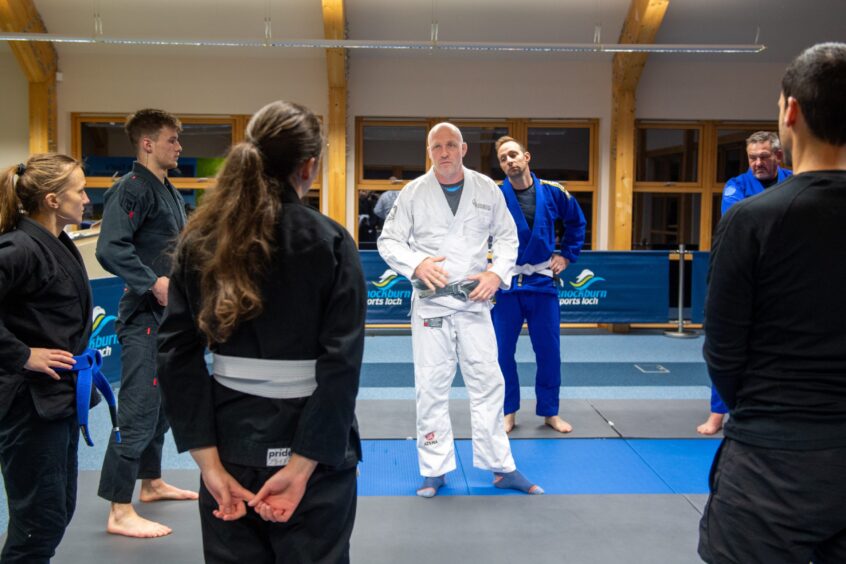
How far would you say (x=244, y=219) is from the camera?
1435 millimetres

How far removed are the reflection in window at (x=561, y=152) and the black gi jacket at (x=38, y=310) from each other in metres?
7.72

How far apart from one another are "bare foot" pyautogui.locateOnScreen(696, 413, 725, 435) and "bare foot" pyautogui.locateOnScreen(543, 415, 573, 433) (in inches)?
30.3

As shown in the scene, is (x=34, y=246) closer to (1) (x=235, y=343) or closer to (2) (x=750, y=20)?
(1) (x=235, y=343)

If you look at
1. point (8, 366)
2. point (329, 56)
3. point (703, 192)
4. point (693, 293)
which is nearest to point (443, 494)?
point (8, 366)

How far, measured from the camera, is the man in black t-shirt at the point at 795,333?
53.7 inches

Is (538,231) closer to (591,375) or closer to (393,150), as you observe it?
(591,375)

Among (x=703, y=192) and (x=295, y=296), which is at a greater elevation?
(x=703, y=192)

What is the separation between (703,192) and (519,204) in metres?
5.88

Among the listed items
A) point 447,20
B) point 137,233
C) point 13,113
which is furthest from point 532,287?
point 13,113

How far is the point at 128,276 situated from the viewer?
2820mm

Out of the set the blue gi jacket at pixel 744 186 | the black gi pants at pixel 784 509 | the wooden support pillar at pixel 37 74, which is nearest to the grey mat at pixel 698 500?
the blue gi jacket at pixel 744 186

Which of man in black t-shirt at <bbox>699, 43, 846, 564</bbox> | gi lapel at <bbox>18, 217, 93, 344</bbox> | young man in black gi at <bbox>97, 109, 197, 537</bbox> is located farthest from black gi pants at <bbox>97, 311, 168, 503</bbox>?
man in black t-shirt at <bbox>699, 43, 846, 564</bbox>

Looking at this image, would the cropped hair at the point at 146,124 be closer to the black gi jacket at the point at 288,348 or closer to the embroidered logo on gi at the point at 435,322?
the embroidered logo on gi at the point at 435,322

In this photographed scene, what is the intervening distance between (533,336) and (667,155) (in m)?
6.08
